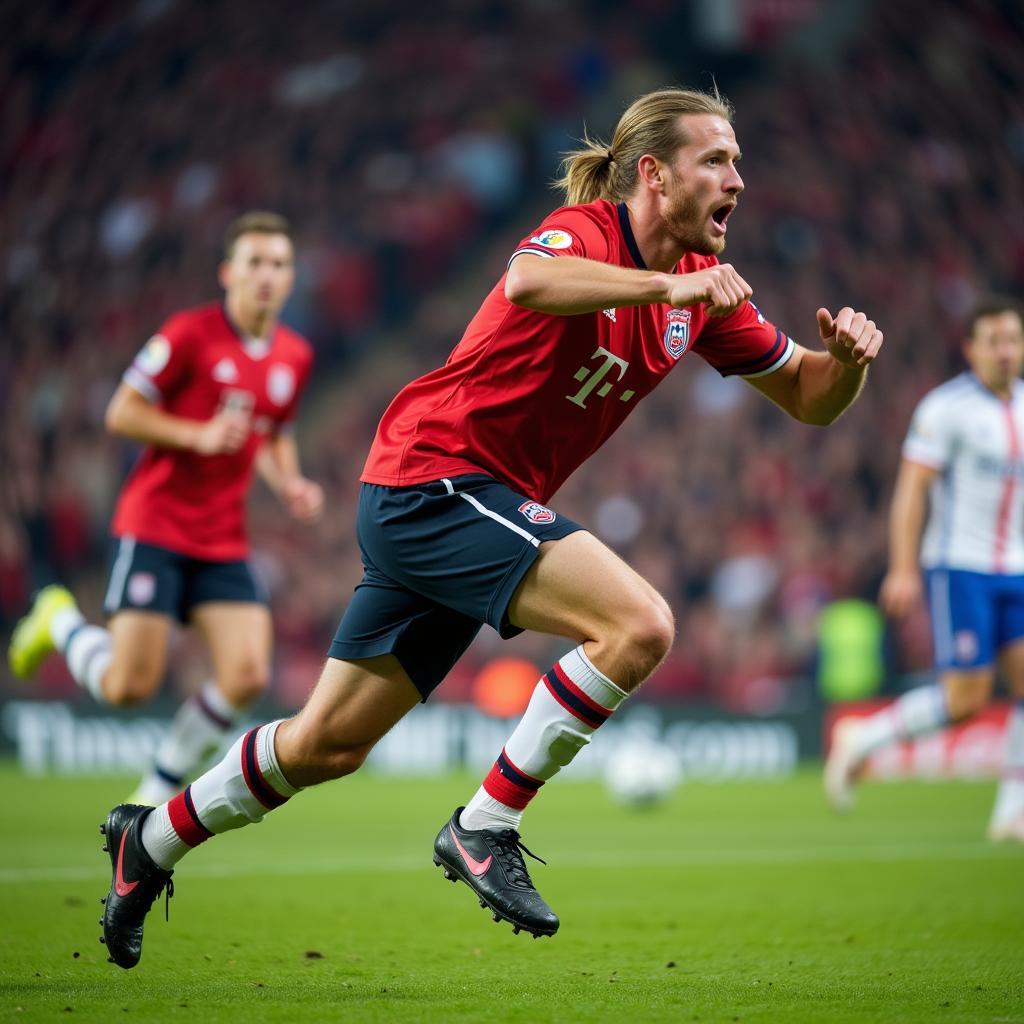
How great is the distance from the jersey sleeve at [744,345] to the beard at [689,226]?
338mm

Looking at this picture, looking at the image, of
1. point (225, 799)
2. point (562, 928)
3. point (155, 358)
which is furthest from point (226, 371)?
point (225, 799)

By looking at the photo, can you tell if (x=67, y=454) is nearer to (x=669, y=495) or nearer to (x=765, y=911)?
(x=669, y=495)

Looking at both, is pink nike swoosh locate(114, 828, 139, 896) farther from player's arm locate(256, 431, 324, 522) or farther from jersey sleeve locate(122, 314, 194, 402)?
jersey sleeve locate(122, 314, 194, 402)

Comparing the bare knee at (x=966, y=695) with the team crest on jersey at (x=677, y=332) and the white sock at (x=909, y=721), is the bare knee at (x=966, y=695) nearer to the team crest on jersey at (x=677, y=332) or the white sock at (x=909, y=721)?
the white sock at (x=909, y=721)

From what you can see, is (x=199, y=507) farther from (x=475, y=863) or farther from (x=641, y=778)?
(x=641, y=778)

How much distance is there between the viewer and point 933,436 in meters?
7.80

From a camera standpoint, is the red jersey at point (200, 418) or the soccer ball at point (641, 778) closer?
the red jersey at point (200, 418)

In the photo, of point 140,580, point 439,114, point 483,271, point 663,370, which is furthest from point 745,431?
point 663,370

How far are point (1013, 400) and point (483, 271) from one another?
42.1 ft

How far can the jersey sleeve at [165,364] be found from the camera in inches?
270

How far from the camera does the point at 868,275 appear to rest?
A: 18.0 metres

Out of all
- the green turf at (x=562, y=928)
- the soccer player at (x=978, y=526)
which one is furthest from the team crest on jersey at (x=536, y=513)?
the soccer player at (x=978, y=526)

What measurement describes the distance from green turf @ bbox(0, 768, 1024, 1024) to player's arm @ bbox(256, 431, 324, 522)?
1.57m

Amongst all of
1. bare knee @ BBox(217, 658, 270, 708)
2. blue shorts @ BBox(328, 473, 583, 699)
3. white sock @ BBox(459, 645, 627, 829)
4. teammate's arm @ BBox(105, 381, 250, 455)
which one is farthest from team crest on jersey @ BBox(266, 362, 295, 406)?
white sock @ BBox(459, 645, 627, 829)
